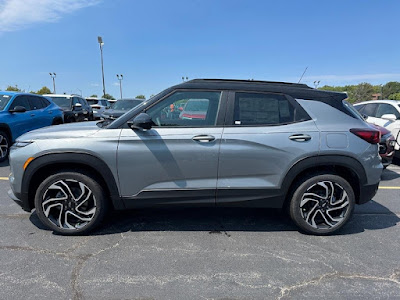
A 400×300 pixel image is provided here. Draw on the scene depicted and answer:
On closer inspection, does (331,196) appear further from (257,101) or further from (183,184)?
(183,184)

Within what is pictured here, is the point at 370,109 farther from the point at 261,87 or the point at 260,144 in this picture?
the point at 260,144

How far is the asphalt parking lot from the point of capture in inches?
91.9

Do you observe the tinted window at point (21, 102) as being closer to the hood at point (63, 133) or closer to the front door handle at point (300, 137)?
the hood at point (63, 133)

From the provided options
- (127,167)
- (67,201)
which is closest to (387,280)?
(127,167)

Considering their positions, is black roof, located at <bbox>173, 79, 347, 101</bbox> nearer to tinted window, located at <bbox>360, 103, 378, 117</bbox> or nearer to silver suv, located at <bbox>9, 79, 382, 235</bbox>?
silver suv, located at <bbox>9, 79, 382, 235</bbox>

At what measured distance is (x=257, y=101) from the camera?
10.5 ft

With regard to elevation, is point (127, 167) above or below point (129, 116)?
below

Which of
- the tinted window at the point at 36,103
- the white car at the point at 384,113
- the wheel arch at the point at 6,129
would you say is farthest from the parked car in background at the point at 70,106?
the white car at the point at 384,113

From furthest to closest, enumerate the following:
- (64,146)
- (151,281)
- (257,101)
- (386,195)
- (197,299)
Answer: (386,195)
(257,101)
(64,146)
(151,281)
(197,299)

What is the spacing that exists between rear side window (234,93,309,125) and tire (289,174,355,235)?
0.77 meters

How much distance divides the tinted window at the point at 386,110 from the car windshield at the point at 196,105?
7.01 metres

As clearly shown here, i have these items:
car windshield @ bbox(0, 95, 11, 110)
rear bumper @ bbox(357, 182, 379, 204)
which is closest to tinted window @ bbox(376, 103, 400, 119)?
rear bumper @ bbox(357, 182, 379, 204)

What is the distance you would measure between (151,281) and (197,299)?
471mm

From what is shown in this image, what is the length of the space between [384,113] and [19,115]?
10424 mm
